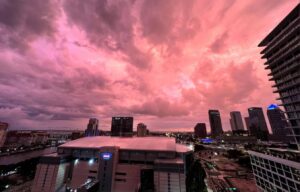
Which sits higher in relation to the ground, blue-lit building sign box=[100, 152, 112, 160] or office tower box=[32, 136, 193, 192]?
blue-lit building sign box=[100, 152, 112, 160]

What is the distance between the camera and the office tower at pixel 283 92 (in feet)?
155

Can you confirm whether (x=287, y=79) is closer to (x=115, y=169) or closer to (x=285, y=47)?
(x=285, y=47)

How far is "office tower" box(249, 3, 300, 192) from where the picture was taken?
47.4 metres

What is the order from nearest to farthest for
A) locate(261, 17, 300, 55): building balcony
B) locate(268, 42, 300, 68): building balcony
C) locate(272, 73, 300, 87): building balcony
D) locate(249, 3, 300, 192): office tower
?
1. locate(249, 3, 300, 192): office tower
2. locate(261, 17, 300, 55): building balcony
3. locate(268, 42, 300, 68): building balcony
4. locate(272, 73, 300, 87): building balcony

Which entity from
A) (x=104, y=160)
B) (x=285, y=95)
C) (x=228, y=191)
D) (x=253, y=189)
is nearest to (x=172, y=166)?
(x=104, y=160)

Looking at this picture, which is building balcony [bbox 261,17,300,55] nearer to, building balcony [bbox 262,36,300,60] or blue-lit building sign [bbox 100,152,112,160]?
building balcony [bbox 262,36,300,60]

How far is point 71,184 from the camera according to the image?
64688 millimetres

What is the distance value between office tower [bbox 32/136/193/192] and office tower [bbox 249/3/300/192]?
107 ft

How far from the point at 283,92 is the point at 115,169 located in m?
91.0

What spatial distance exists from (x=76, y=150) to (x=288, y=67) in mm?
114186

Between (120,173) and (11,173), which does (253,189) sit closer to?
(120,173)

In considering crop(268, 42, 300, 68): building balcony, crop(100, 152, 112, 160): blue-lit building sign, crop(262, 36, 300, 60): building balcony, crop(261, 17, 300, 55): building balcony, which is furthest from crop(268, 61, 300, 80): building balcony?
crop(100, 152, 112, 160): blue-lit building sign

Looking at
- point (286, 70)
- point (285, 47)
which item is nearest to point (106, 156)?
point (286, 70)

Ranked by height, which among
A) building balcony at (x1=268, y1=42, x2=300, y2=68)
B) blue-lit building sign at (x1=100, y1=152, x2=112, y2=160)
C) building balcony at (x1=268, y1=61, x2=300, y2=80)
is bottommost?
blue-lit building sign at (x1=100, y1=152, x2=112, y2=160)
